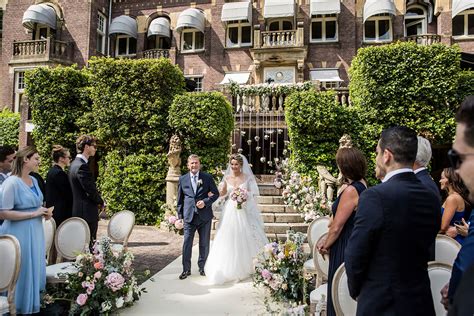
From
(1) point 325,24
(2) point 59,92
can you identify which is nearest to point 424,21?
(1) point 325,24

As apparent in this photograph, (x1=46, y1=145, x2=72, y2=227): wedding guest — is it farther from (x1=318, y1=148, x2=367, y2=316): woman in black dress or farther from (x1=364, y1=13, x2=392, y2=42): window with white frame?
(x1=364, y1=13, x2=392, y2=42): window with white frame

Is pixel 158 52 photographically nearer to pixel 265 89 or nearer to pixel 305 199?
pixel 265 89

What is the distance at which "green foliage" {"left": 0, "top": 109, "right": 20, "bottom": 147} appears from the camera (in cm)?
1928

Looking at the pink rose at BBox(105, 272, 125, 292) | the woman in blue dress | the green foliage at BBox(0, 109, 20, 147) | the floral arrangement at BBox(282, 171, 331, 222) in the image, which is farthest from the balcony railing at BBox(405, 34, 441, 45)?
the green foliage at BBox(0, 109, 20, 147)

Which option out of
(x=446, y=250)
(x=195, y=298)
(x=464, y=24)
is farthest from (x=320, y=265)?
(x=464, y=24)

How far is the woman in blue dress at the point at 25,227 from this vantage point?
154 inches

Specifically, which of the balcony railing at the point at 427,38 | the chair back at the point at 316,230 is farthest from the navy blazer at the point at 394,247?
the balcony railing at the point at 427,38

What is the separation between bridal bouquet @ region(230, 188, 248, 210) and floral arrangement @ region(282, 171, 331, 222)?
123 inches

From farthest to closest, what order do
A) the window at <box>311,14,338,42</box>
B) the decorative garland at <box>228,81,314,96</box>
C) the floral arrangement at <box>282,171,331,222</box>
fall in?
1. the window at <box>311,14,338,42</box>
2. the decorative garland at <box>228,81,314,96</box>
3. the floral arrangement at <box>282,171,331,222</box>

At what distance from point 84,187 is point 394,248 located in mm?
4858

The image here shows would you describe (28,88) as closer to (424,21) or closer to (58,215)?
(58,215)

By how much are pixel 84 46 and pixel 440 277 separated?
22450 mm

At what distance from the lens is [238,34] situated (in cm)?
2084

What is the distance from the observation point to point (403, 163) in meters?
2.26
